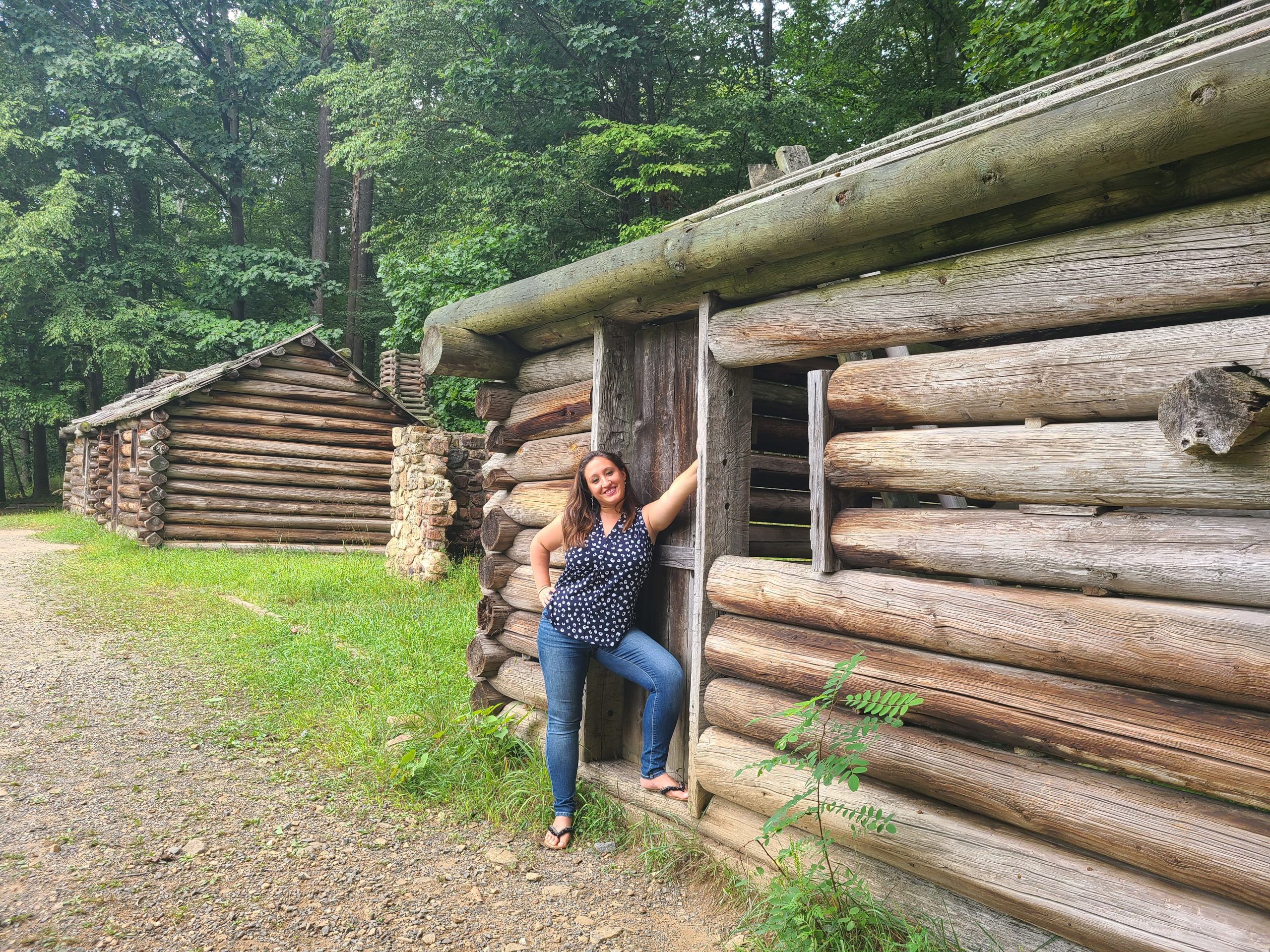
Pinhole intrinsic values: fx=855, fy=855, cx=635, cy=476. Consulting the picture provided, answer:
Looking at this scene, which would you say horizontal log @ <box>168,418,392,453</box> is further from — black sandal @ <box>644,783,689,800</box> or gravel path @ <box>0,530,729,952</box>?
black sandal @ <box>644,783,689,800</box>

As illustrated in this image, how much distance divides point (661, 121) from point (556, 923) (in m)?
15.4

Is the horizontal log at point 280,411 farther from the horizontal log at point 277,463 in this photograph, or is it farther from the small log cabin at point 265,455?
the horizontal log at point 277,463

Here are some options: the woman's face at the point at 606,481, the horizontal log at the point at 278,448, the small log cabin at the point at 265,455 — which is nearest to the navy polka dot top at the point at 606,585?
the woman's face at the point at 606,481

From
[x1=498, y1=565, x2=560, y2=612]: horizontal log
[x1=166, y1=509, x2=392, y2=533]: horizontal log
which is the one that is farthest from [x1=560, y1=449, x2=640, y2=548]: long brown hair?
[x1=166, y1=509, x2=392, y2=533]: horizontal log

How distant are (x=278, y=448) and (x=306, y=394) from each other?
3.68 ft

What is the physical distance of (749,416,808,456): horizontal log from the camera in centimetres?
510

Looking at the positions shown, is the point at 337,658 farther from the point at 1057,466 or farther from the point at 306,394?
the point at 306,394

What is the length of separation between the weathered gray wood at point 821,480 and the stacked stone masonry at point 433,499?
8.84m

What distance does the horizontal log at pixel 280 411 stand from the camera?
1522cm

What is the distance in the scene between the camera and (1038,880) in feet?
8.87

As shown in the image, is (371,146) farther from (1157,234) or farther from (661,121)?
(1157,234)

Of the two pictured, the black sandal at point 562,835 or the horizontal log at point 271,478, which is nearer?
the black sandal at point 562,835

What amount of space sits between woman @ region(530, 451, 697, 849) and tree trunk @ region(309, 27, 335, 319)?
83.3 feet

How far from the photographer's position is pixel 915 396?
3.26m
